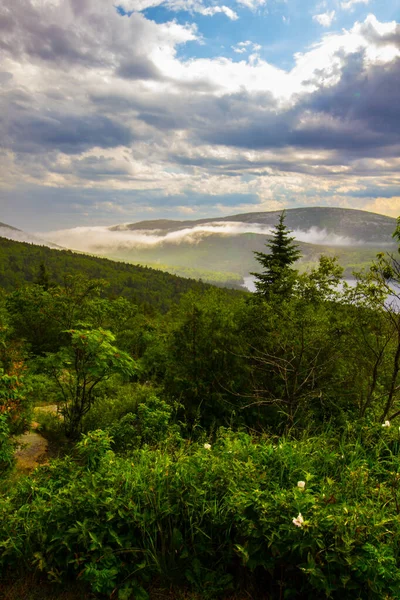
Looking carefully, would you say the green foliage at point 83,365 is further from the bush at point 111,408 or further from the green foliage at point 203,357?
the green foliage at point 203,357

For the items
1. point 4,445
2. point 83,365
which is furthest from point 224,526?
point 83,365

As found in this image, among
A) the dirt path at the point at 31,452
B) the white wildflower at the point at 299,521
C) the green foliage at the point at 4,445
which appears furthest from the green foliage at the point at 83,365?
the white wildflower at the point at 299,521

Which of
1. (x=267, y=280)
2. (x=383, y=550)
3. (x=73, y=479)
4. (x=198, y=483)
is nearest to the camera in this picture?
(x=383, y=550)

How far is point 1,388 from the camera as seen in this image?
6707 millimetres

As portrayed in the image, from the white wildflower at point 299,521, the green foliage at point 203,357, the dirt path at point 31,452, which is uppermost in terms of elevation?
the white wildflower at point 299,521

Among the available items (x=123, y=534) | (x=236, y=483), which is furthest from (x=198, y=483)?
(x=123, y=534)

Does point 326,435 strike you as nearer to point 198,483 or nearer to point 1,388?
point 198,483

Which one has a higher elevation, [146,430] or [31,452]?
[146,430]

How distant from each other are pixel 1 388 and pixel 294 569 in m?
5.72

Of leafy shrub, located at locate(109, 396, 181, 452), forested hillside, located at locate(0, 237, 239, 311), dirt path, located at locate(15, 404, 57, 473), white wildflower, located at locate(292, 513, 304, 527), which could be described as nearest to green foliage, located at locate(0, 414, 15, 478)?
leafy shrub, located at locate(109, 396, 181, 452)

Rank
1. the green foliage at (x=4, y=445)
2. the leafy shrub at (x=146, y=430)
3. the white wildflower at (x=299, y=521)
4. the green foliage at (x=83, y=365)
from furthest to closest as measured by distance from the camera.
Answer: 1. the green foliage at (x=83, y=365)
2. the leafy shrub at (x=146, y=430)
3. the green foliage at (x=4, y=445)
4. the white wildflower at (x=299, y=521)

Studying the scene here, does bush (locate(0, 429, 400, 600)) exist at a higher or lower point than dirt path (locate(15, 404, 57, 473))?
higher

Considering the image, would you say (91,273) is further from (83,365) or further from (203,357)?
(83,365)

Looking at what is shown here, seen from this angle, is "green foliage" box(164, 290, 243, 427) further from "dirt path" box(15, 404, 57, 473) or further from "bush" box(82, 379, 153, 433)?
"dirt path" box(15, 404, 57, 473)
